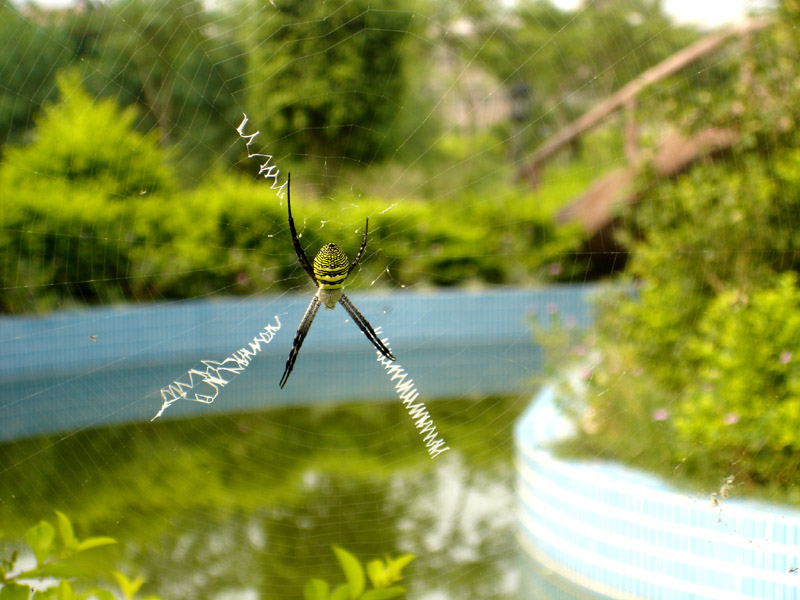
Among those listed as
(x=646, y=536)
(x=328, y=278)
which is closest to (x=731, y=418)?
(x=646, y=536)

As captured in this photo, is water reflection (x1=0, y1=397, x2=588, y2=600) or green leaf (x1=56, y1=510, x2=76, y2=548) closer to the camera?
green leaf (x1=56, y1=510, x2=76, y2=548)

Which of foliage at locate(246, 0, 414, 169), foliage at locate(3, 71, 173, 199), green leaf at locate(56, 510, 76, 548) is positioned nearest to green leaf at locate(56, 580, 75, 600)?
green leaf at locate(56, 510, 76, 548)

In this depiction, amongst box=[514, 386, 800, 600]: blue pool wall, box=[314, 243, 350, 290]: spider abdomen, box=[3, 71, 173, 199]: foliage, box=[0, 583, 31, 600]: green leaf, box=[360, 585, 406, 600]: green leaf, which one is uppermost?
box=[3, 71, 173, 199]: foliage

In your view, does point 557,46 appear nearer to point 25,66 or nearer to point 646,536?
point 25,66

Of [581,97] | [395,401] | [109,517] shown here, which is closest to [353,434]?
[395,401]

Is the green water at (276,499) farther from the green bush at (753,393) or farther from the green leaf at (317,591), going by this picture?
the green leaf at (317,591)

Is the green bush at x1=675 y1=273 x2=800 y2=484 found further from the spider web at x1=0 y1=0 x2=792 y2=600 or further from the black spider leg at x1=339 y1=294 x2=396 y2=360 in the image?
the black spider leg at x1=339 y1=294 x2=396 y2=360
